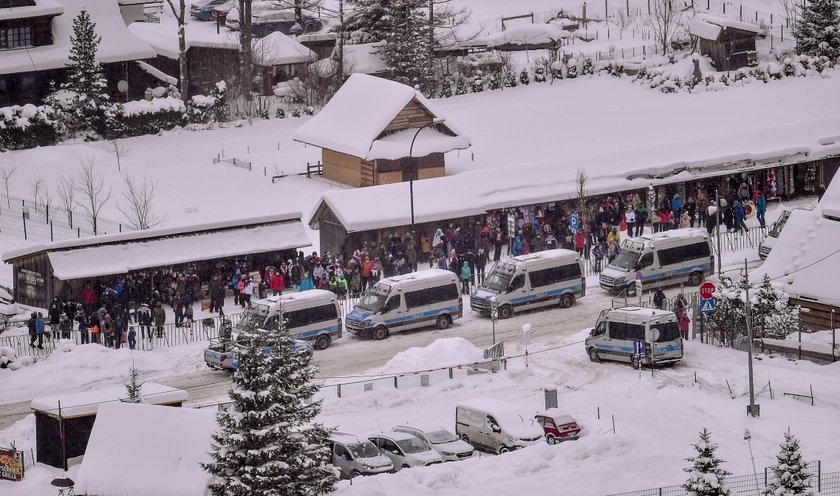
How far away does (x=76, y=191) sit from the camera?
66.2m

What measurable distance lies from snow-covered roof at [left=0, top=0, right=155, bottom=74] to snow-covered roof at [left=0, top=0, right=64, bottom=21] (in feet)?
5.49

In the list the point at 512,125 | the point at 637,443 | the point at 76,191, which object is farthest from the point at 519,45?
the point at 637,443

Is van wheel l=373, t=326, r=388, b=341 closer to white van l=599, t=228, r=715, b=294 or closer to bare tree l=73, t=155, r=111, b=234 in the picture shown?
white van l=599, t=228, r=715, b=294

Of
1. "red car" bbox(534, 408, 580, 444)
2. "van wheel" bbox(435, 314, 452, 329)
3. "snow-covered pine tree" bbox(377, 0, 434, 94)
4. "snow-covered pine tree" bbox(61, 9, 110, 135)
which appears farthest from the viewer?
"snow-covered pine tree" bbox(377, 0, 434, 94)

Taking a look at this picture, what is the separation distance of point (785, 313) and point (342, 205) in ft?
56.7

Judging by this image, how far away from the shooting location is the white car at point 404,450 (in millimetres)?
35750

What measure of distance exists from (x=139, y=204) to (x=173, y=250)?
11.8m

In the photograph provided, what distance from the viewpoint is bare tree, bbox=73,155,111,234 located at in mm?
61747

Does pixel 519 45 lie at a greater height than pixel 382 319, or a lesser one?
greater

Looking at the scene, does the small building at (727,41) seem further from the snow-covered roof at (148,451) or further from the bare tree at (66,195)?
the snow-covered roof at (148,451)

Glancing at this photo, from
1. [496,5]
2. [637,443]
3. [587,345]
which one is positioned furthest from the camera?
[496,5]

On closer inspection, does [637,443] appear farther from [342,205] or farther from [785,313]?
[342,205]

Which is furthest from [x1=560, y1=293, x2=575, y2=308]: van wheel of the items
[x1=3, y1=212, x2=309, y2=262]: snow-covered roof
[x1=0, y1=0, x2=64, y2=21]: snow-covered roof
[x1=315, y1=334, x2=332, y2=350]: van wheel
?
[x1=0, y1=0, x2=64, y2=21]: snow-covered roof

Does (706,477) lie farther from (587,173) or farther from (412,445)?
(587,173)
